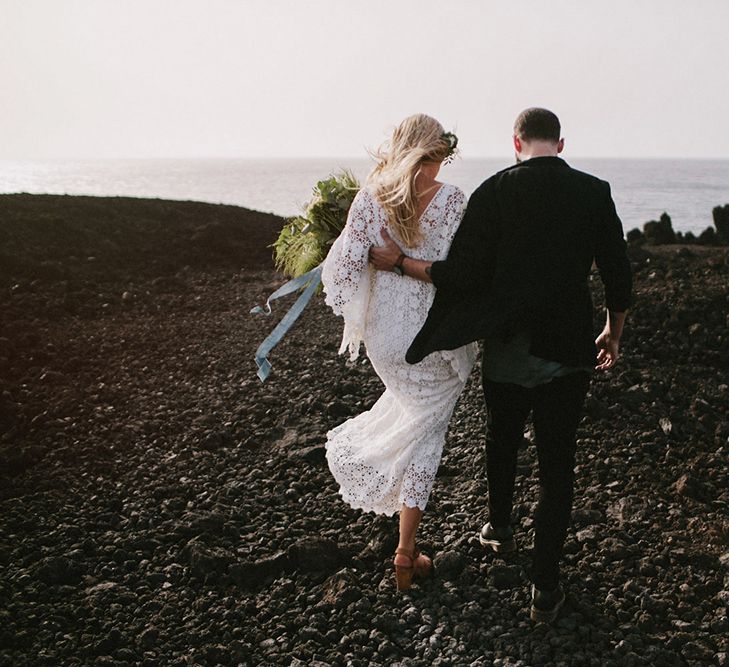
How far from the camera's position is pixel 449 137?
3717 mm

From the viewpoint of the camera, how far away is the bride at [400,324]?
147 inches

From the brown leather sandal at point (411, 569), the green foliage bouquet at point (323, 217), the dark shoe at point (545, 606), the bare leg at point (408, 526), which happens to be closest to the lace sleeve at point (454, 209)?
the green foliage bouquet at point (323, 217)

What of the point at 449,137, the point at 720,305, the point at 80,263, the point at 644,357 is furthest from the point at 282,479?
the point at 80,263

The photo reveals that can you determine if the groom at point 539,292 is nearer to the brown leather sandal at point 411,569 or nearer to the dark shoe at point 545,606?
the dark shoe at point 545,606

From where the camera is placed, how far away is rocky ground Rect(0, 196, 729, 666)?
3883 millimetres

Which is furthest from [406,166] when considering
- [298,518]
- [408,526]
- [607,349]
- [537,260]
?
[298,518]

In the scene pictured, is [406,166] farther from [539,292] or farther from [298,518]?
[298,518]

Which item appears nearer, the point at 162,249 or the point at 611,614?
the point at 611,614

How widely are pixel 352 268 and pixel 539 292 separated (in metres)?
0.98

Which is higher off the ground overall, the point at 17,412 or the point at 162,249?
the point at 162,249

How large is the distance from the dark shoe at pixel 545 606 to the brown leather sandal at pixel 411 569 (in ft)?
2.18

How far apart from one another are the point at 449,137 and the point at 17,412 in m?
5.32

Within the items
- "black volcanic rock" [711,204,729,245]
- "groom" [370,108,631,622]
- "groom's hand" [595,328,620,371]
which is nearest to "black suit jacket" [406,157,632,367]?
"groom" [370,108,631,622]

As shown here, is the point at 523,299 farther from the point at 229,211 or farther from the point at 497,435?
the point at 229,211
